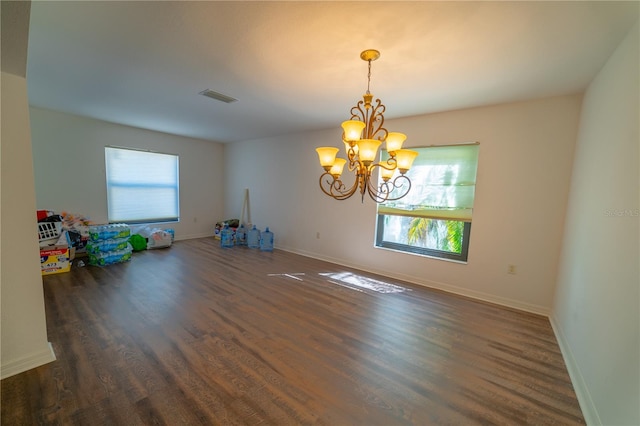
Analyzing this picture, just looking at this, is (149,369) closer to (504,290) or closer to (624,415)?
(624,415)

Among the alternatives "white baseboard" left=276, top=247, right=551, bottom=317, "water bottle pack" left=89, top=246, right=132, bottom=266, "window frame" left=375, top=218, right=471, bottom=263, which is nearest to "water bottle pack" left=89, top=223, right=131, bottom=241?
"water bottle pack" left=89, top=246, right=132, bottom=266

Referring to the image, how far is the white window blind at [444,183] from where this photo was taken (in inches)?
129

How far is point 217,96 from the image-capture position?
3076mm

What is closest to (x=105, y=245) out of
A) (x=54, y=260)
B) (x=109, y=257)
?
(x=109, y=257)

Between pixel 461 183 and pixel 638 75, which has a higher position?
pixel 638 75

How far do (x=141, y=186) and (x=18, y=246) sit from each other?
407 cm

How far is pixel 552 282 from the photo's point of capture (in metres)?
2.82

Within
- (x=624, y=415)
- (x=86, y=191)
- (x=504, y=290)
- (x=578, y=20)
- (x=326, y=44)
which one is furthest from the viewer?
(x=86, y=191)

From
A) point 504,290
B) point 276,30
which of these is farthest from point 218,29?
point 504,290

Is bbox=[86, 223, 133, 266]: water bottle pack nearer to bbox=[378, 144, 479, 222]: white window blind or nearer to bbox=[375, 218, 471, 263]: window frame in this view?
bbox=[375, 218, 471, 263]: window frame

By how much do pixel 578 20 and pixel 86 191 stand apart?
21.8ft

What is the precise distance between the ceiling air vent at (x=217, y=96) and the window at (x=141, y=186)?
3171 millimetres

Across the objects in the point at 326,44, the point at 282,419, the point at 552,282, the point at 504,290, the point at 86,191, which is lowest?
Result: the point at 282,419

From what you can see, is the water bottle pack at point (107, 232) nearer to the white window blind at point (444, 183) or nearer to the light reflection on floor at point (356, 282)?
the light reflection on floor at point (356, 282)
